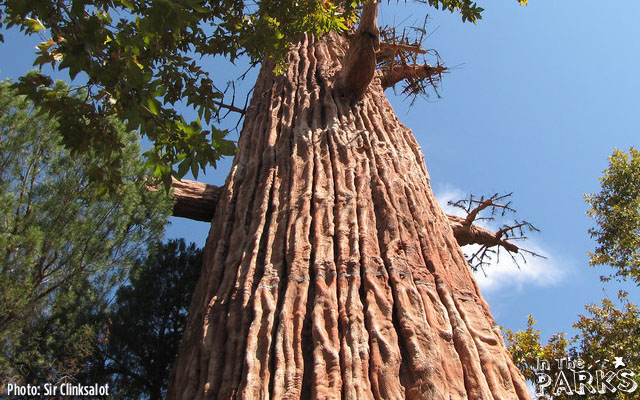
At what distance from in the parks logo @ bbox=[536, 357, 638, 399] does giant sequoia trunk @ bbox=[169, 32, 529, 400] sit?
10.9 feet

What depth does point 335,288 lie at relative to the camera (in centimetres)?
270

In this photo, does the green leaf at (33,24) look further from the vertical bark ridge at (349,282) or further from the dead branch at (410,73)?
the dead branch at (410,73)

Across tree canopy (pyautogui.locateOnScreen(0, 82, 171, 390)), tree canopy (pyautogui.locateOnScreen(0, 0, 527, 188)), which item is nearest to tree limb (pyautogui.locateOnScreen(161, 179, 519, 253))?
tree canopy (pyautogui.locateOnScreen(0, 82, 171, 390))

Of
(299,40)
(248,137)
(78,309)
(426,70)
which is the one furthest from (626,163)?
(78,309)

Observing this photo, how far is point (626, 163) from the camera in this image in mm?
8438

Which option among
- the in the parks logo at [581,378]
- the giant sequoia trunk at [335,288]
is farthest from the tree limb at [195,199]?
the in the parks logo at [581,378]

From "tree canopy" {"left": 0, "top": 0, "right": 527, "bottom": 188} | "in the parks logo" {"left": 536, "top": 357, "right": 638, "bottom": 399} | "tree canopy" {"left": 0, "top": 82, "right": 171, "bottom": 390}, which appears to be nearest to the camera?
"tree canopy" {"left": 0, "top": 0, "right": 527, "bottom": 188}

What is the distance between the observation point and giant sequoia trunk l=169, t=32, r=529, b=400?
2.31 metres

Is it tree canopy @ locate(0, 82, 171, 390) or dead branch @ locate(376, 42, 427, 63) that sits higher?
dead branch @ locate(376, 42, 427, 63)

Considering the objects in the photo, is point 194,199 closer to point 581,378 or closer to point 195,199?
point 195,199

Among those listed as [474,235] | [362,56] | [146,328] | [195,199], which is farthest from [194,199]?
[474,235]

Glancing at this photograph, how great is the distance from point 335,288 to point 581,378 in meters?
4.61

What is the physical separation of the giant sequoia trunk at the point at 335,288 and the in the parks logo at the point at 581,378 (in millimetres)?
3309

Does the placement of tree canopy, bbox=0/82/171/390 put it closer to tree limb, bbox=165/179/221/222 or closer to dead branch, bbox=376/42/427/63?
tree limb, bbox=165/179/221/222
